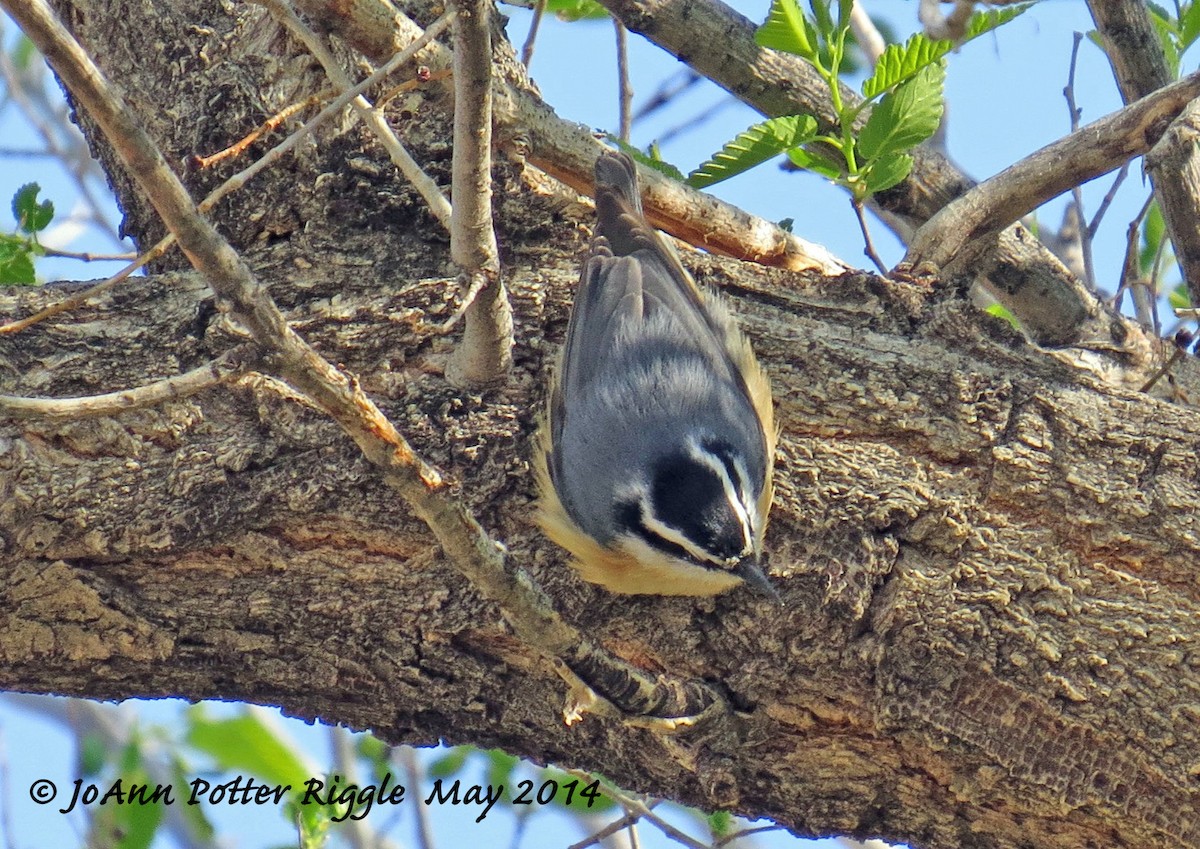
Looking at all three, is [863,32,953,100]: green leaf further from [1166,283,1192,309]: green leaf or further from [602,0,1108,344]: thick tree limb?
[1166,283,1192,309]: green leaf

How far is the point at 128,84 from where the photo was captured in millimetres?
3375

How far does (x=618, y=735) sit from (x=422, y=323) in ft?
3.36

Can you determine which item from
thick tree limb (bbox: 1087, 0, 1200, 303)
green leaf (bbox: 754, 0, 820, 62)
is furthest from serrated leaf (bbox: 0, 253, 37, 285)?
thick tree limb (bbox: 1087, 0, 1200, 303)

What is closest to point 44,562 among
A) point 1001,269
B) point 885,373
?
point 885,373

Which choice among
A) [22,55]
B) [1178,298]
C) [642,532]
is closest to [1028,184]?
[642,532]

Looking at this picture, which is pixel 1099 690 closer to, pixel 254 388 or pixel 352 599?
pixel 352 599

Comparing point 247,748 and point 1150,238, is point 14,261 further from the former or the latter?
point 1150,238

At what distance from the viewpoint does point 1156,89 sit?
3545 mm

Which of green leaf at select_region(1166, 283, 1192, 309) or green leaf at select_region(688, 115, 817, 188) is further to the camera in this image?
green leaf at select_region(1166, 283, 1192, 309)

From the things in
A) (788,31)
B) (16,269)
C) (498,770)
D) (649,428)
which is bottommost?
(498,770)

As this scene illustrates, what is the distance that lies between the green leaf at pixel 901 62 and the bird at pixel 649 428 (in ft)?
2.15

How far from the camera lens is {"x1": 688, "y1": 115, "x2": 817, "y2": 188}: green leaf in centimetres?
307

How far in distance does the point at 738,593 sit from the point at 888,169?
3.81 ft

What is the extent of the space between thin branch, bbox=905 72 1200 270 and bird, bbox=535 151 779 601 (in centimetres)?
63
